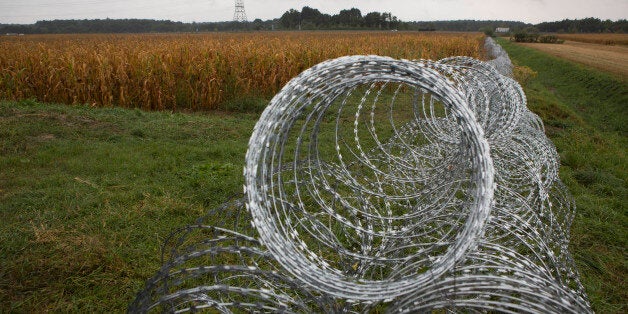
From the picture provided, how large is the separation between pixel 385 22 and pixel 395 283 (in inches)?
4070

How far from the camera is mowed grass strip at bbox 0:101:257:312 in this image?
3877 millimetres

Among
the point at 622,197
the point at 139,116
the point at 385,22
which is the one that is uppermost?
the point at 385,22

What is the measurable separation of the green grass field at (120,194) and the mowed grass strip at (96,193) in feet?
0.05

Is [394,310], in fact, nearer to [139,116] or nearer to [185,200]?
[185,200]

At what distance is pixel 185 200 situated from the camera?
5664mm

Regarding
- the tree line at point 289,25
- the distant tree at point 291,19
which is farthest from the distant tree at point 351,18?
the distant tree at point 291,19

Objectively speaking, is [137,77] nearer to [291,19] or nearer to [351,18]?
[291,19]

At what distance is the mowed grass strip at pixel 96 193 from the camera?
3877 mm

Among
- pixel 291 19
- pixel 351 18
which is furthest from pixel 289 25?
pixel 351 18

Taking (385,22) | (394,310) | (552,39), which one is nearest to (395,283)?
(394,310)

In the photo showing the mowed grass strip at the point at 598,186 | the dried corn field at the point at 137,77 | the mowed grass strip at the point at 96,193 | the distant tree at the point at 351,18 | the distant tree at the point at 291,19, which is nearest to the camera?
the mowed grass strip at the point at 96,193

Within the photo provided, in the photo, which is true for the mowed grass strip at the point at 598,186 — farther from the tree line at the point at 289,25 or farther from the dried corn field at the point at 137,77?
the tree line at the point at 289,25

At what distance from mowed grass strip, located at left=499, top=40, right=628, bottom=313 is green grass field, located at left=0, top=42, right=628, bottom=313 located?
2cm

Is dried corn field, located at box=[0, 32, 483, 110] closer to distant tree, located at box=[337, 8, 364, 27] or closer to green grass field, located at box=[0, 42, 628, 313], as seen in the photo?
green grass field, located at box=[0, 42, 628, 313]
